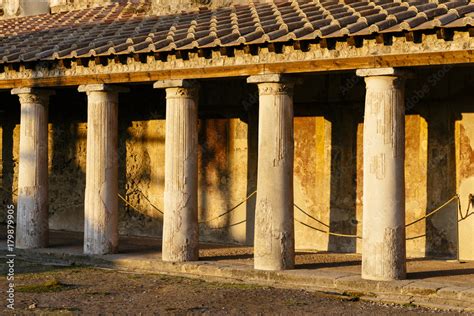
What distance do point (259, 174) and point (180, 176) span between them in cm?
137

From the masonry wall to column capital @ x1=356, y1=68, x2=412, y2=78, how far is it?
2.22 m

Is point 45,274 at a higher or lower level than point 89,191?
lower

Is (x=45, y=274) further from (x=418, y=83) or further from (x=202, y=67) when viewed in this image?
(x=418, y=83)

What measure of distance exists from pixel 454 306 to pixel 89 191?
247 inches

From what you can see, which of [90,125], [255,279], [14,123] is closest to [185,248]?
[255,279]

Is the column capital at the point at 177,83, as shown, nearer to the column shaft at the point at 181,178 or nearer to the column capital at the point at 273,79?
the column shaft at the point at 181,178

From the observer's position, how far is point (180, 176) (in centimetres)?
1260

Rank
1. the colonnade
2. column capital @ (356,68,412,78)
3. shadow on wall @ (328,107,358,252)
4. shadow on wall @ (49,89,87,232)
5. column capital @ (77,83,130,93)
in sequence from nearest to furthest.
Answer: column capital @ (356,68,412,78) < the colonnade < column capital @ (77,83,130,93) < shadow on wall @ (328,107,358,252) < shadow on wall @ (49,89,87,232)

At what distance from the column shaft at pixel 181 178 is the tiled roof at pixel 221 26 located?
3.05ft

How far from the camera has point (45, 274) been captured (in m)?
12.2

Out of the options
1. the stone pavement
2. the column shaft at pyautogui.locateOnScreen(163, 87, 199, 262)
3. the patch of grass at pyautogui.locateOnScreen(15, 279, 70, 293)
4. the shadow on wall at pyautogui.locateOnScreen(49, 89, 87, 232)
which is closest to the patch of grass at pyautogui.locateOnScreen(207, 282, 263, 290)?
the stone pavement

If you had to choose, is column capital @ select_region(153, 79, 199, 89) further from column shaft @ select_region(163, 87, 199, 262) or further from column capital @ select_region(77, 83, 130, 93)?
column capital @ select_region(77, 83, 130, 93)

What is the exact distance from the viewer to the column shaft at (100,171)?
13359mm

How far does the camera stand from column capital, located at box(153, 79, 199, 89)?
12383mm
